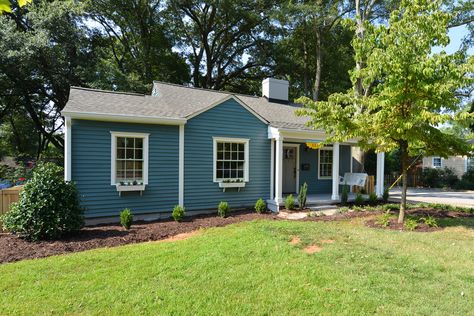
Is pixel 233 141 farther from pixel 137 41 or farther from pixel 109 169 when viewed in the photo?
pixel 137 41

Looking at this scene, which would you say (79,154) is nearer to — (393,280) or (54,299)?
(54,299)

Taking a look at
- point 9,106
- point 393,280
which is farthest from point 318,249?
point 9,106

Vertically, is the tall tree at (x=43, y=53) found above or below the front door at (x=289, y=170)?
above

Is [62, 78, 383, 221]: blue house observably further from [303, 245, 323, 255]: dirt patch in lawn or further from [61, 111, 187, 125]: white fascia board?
[303, 245, 323, 255]: dirt patch in lawn

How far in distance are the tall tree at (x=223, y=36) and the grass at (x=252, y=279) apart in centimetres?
1909

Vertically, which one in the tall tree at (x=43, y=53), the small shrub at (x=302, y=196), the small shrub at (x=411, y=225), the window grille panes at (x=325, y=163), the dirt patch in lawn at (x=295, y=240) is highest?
the tall tree at (x=43, y=53)

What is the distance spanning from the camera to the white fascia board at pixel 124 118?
24.4 feet

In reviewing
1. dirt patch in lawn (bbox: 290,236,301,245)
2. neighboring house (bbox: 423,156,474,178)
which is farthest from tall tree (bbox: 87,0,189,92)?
neighboring house (bbox: 423,156,474,178)

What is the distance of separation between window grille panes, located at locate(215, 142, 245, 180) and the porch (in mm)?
1194

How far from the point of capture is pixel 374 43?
7086 millimetres

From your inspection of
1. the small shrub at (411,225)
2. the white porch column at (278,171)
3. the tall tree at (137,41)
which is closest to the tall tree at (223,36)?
the tall tree at (137,41)

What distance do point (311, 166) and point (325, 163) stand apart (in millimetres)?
824

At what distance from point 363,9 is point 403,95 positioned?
1435cm

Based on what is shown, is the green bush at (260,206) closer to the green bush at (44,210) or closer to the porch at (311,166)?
the porch at (311,166)
